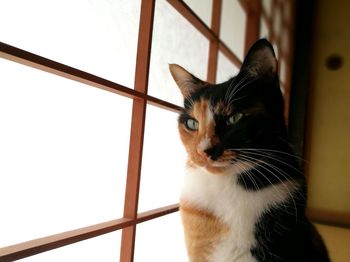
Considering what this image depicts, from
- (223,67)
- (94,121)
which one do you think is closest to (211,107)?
(94,121)

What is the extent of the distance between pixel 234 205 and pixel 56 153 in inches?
16.2

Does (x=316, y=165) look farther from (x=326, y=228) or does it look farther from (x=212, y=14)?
(x=212, y=14)

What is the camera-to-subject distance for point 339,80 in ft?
8.75

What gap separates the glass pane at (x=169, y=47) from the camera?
100 cm

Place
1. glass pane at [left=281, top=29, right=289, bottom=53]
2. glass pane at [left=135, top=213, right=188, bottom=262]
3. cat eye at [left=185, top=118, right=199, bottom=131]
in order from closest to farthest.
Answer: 1. cat eye at [left=185, top=118, right=199, bottom=131]
2. glass pane at [left=135, top=213, right=188, bottom=262]
3. glass pane at [left=281, top=29, right=289, bottom=53]

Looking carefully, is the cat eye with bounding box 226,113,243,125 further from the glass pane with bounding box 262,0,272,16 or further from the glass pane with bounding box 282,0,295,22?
the glass pane with bounding box 282,0,295,22

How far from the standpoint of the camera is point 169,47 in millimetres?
1082

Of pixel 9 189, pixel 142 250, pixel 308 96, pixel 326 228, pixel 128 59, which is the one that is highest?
pixel 308 96

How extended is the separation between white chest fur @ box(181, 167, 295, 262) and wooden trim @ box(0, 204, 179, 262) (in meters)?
0.20

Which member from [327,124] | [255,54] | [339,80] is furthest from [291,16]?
[255,54]

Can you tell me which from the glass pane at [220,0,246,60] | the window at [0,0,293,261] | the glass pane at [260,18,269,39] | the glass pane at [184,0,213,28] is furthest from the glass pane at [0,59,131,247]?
the glass pane at [260,18,269,39]

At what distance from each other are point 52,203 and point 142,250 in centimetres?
45

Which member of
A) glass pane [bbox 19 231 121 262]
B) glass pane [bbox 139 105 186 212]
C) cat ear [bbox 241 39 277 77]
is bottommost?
glass pane [bbox 19 231 121 262]

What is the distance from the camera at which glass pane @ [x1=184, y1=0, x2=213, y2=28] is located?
122 centimetres
